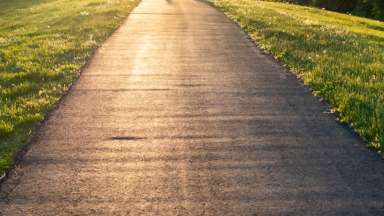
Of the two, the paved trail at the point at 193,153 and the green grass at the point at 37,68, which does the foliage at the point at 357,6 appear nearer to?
the green grass at the point at 37,68

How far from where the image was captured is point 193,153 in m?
7.12

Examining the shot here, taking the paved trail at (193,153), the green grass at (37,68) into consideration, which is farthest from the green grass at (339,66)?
the green grass at (37,68)

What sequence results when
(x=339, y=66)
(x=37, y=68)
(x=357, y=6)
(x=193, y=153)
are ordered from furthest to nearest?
(x=357, y=6) < (x=37, y=68) < (x=339, y=66) < (x=193, y=153)

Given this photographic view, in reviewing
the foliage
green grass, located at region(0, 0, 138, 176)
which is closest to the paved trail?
green grass, located at region(0, 0, 138, 176)

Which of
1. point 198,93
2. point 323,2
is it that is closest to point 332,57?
point 198,93

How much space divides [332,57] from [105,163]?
8758 mm

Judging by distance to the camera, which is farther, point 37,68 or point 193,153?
point 37,68

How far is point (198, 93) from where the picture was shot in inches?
405

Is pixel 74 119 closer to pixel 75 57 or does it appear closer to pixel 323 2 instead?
pixel 75 57

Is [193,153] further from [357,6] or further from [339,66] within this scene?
[357,6]

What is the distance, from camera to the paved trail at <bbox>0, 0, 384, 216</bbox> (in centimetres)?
569

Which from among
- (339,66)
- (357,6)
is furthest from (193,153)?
(357,6)

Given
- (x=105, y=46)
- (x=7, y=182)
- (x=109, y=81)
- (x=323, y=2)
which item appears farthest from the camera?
(x=323, y=2)

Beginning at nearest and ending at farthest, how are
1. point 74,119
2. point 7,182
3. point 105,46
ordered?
point 7,182 < point 74,119 < point 105,46
